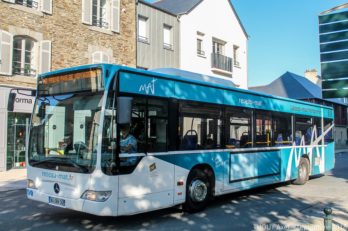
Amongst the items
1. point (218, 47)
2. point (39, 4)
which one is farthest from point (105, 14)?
point (218, 47)

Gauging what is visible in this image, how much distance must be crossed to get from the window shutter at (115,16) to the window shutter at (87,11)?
1.39 m

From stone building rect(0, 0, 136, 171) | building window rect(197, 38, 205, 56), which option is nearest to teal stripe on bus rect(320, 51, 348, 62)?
stone building rect(0, 0, 136, 171)

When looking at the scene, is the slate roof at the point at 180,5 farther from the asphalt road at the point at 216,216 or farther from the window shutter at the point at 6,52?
the asphalt road at the point at 216,216

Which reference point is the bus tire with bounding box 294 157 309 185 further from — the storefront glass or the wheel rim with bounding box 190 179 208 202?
the storefront glass

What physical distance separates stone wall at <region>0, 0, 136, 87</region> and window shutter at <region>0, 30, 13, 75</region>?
Result: 27 centimetres

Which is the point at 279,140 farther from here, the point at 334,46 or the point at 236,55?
the point at 236,55

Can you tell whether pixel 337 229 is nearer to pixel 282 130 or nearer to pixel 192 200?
pixel 192 200

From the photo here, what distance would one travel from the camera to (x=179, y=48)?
2552 cm

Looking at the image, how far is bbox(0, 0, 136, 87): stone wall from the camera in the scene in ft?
58.0

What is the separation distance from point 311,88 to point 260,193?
4470 cm

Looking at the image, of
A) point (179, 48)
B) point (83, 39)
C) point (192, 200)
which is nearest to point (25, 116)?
point (83, 39)

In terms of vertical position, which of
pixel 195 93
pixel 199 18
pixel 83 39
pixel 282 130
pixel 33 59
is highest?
pixel 199 18

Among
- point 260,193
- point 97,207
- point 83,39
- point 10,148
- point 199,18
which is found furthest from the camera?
point 199,18

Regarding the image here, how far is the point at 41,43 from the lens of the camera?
Result: 18.5 metres
